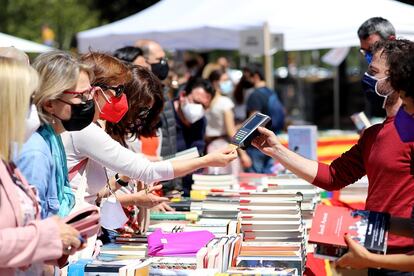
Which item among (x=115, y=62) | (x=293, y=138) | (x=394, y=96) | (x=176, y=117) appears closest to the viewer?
(x=394, y=96)

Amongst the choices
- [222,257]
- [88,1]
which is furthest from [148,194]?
[88,1]

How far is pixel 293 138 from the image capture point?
762 centimetres

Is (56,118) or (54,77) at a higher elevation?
(54,77)

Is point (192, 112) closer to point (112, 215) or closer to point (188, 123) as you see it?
point (188, 123)

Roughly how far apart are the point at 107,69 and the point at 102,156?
56cm

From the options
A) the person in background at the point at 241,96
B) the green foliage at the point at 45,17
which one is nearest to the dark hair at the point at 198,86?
the person in background at the point at 241,96

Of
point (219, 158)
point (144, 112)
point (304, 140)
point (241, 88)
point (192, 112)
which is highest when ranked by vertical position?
point (144, 112)

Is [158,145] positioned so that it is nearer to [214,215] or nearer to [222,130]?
[214,215]

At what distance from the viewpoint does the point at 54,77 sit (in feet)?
11.9

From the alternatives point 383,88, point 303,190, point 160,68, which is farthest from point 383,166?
point 160,68

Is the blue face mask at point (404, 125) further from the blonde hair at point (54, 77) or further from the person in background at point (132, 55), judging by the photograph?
the person in background at point (132, 55)

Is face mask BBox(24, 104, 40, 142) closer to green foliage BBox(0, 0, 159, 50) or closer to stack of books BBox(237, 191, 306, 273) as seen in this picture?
stack of books BBox(237, 191, 306, 273)

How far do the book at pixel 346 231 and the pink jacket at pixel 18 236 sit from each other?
39.8 inches

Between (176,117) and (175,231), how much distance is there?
3622mm
